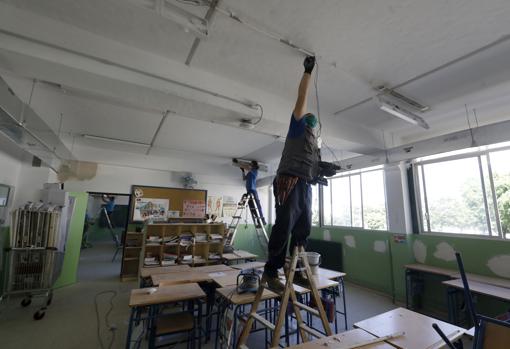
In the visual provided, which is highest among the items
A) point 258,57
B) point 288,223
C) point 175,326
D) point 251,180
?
point 258,57

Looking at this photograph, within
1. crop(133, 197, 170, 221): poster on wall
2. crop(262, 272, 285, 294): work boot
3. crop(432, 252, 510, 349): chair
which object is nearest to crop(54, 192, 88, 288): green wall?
crop(133, 197, 170, 221): poster on wall

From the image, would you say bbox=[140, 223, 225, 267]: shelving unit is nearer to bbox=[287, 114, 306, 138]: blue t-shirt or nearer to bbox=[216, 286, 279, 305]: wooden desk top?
bbox=[216, 286, 279, 305]: wooden desk top

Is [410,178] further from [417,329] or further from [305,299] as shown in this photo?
[417,329]

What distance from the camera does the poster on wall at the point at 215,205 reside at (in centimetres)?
714

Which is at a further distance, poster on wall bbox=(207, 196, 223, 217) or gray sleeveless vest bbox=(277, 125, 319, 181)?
poster on wall bbox=(207, 196, 223, 217)

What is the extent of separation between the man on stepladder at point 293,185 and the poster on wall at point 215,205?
568 cm

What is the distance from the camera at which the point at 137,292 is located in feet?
8.07

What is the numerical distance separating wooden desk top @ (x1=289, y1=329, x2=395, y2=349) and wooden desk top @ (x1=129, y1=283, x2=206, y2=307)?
145 cm

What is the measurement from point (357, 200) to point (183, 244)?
14.2 ft

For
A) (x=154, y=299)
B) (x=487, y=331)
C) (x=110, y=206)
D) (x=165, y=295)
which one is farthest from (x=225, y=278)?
(x=110, y=206)

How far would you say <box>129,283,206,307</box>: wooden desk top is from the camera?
2.24 metres

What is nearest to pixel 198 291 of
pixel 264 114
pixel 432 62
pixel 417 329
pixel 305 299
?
pixel 305 299

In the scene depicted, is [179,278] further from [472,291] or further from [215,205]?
[215,205]

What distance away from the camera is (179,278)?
3.12 m
